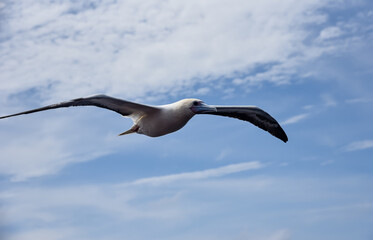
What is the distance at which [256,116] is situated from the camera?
49.9ft

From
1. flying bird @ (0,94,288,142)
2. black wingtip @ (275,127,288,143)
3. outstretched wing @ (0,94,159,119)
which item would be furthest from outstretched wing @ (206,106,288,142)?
outstretched wing @ (0,94,159,119)

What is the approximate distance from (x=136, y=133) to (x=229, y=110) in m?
3.10

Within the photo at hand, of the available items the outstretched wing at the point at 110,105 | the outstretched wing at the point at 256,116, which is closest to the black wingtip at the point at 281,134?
the outstretched wing at the point at 256,116

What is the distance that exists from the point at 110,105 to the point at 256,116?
5404 millimetres

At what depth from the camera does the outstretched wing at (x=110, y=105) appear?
1099 centimetres

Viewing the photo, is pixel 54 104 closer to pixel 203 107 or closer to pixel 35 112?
pixel 35 112

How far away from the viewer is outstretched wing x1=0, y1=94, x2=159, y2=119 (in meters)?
11.0

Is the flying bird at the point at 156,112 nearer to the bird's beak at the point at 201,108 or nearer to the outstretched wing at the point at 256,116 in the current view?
the bird's beak at the point at 201,108

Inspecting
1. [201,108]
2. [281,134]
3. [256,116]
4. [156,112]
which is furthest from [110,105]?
[281,134]

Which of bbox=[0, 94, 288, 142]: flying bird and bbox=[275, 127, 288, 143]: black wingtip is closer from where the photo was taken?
bbox=[0, 94, 288, 142]: flying bird

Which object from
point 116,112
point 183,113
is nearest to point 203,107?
point 183,113

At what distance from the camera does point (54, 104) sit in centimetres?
1115

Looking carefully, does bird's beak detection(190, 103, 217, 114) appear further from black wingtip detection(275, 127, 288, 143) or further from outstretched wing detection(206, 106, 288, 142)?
black wingtip detection(275, 127, 288, 143)

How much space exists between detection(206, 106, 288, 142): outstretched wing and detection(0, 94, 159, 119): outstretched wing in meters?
2.55
